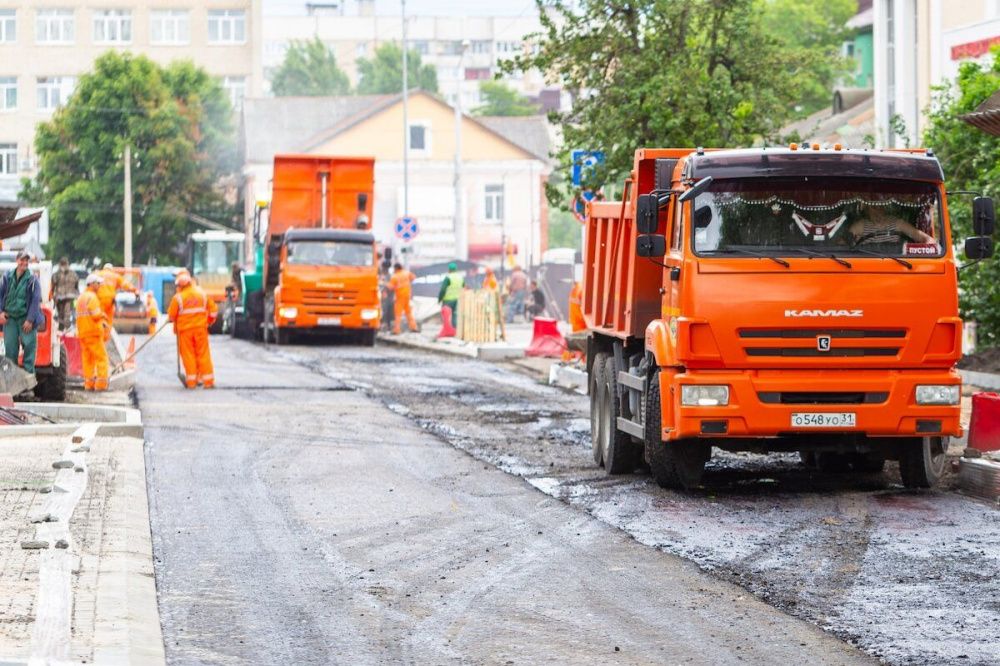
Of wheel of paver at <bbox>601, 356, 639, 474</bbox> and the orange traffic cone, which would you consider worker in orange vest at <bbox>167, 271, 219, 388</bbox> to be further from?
the orange traffic cone

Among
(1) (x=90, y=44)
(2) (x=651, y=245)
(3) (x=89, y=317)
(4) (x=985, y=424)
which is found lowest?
(4) (x=985, y=424)

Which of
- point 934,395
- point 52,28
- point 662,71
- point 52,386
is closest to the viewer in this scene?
point 934,395

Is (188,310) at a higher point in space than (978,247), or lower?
lower

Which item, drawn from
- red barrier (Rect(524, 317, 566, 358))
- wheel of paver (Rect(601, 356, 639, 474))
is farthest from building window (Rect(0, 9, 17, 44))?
wheel of paver (Rect(601, 356, 639, 474))

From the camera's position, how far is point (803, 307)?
41.5ft

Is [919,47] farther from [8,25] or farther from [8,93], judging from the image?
[8,25]

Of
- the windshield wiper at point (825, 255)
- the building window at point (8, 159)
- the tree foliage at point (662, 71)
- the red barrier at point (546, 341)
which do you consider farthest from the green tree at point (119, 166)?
the windshield wiper at point (825, 255)

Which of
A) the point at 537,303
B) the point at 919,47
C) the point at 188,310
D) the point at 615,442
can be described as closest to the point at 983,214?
the point at 615,442

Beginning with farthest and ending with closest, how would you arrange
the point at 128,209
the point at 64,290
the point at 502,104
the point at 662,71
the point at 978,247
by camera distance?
the point at 502,104, the point at 128,209, the point at 64,290, the point at 662,71, the point at 978,247

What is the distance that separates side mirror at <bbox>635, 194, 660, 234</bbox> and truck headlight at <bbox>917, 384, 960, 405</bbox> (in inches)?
82.8

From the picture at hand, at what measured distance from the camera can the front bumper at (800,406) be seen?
12.7 meters

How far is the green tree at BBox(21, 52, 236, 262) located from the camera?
75062mm

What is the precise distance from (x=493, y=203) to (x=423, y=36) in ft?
299

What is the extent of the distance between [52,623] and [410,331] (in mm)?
37216
